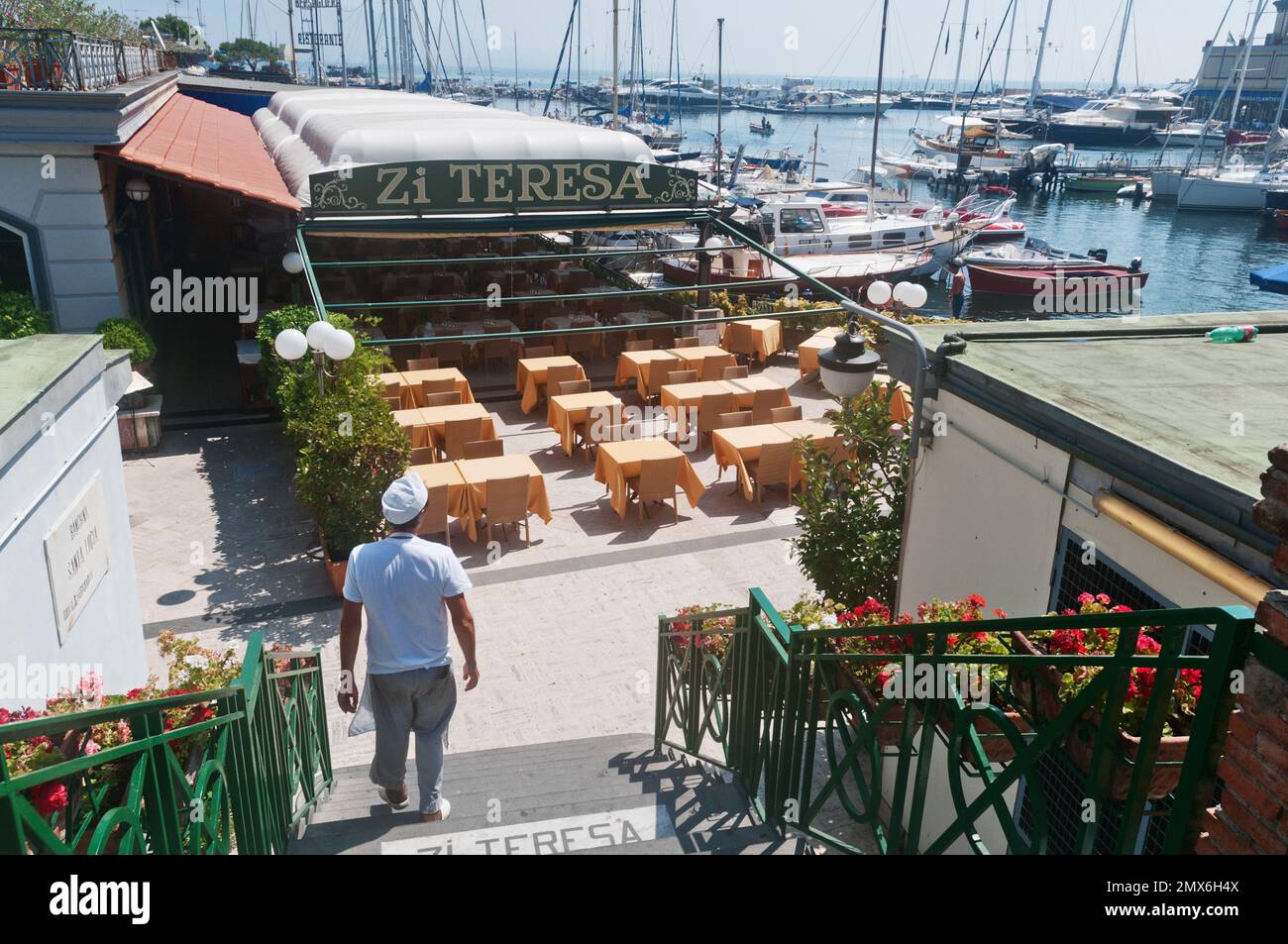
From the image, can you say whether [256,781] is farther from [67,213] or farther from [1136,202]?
[1136,202]

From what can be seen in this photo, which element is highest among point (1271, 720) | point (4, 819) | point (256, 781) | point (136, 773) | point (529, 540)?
point (1271, 720)

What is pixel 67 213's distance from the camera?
14.0 meters

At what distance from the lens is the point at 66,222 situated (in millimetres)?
14008

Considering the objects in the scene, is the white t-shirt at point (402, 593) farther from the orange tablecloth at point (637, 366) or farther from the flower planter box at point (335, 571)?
the orange tablecloth at point (637, 366)

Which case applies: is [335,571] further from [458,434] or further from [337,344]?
[458,434]

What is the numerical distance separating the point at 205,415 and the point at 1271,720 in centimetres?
1606

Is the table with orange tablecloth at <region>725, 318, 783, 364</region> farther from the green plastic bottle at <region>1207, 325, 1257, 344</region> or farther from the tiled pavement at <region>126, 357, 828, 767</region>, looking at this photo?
the green plastic bottle at <region>1207, 325, 1257, 344</region>

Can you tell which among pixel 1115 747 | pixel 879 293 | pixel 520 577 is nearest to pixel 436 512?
pixel 520 577

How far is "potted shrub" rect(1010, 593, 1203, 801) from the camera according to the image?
312cm

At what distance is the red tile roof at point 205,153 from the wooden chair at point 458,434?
4.40m

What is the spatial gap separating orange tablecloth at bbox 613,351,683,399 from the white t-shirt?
11845 mm

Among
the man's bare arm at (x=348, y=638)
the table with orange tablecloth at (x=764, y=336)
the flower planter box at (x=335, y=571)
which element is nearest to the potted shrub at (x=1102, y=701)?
the man's bare arm at (x=348, y=638)

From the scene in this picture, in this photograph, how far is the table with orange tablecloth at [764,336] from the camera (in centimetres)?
1905
